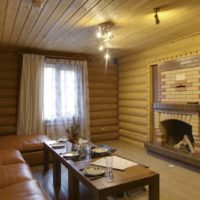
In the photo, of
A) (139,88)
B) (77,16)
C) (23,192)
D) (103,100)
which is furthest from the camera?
(103,100)

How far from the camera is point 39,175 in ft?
10.6

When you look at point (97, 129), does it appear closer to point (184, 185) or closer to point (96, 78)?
point (96, 78)

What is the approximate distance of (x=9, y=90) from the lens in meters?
4.66

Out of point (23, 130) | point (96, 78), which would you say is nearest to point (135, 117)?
point (96, 78)

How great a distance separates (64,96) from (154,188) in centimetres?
360

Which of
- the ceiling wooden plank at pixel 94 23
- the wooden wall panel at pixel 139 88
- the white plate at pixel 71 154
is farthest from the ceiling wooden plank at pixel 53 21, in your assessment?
the wooden wall panel at pixel 139 88

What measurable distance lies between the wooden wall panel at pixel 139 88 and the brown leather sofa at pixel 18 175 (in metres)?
2.50

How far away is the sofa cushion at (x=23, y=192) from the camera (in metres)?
1.69

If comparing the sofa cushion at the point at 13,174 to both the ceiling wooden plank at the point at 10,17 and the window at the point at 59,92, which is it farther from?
the window at the point at 59,92

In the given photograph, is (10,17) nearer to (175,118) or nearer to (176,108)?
(176,108)

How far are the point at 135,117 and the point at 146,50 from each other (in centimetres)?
169

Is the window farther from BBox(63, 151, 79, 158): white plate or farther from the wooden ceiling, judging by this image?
BBox(63, 151, 79, 158): white plate

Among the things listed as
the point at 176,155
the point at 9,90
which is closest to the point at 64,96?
the point at 9,90

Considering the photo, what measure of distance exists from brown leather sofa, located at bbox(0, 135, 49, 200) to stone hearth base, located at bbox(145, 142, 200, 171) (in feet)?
7.33
